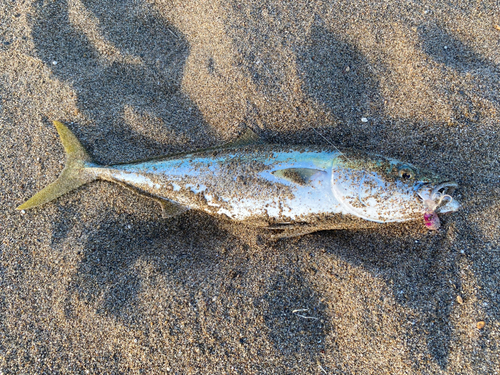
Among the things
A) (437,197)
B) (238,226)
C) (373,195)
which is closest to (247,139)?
(238,226)

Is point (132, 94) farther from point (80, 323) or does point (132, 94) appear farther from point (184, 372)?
point (184, 372)

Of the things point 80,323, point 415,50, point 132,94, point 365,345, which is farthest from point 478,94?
point 80,323

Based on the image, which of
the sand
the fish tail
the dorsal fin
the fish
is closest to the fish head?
the fish

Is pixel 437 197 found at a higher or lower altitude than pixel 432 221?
higher

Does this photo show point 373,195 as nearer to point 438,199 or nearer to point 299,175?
point 438,199

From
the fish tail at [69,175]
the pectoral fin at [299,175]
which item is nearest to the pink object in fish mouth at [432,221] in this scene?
the pectoral fin at [299,175]

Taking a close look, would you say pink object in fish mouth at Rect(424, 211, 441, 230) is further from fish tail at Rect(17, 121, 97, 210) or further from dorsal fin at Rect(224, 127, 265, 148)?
fish tail at Rect(17, 121, 97, 210)

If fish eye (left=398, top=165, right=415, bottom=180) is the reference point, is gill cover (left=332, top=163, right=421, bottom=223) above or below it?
below
